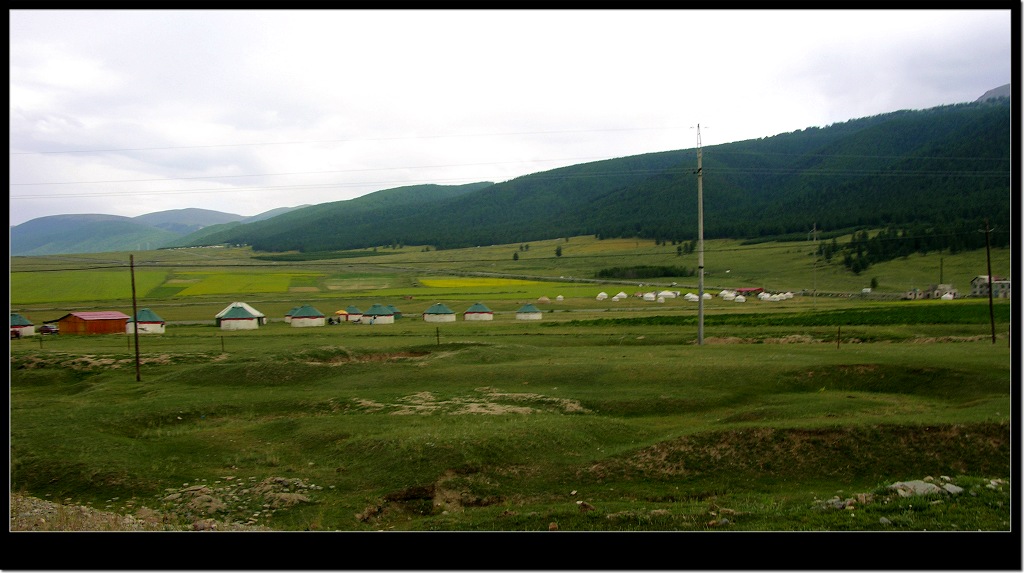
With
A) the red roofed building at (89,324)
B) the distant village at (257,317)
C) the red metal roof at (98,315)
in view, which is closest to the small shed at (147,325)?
the distant village at (257,317)

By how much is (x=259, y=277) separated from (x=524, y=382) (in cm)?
11134

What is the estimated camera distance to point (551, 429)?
20.5 metres

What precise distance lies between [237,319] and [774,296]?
244 ft

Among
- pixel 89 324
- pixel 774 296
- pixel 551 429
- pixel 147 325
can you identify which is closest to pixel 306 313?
pixel 147 325

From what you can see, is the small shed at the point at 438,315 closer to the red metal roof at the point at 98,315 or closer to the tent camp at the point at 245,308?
the tent camp at the point at 245,308

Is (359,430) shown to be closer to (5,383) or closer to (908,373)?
(5,383)

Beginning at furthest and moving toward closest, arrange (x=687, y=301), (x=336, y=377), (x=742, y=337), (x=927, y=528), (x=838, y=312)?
(x=687, y=301) < (x=838, y=312) < (x=742, y=337) < (x=336, y=377) < (x=927, y=528)

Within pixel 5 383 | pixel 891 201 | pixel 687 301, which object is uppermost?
pixel 891 201

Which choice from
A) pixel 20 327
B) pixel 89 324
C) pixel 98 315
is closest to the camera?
pixel 20 327

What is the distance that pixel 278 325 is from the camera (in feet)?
252

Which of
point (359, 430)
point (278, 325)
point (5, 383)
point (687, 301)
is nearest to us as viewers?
point (5, 383)

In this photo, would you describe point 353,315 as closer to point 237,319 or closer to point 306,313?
point 306,313

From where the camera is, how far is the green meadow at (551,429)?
14.3 m

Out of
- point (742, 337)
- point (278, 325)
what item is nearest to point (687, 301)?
point (742, 337)
